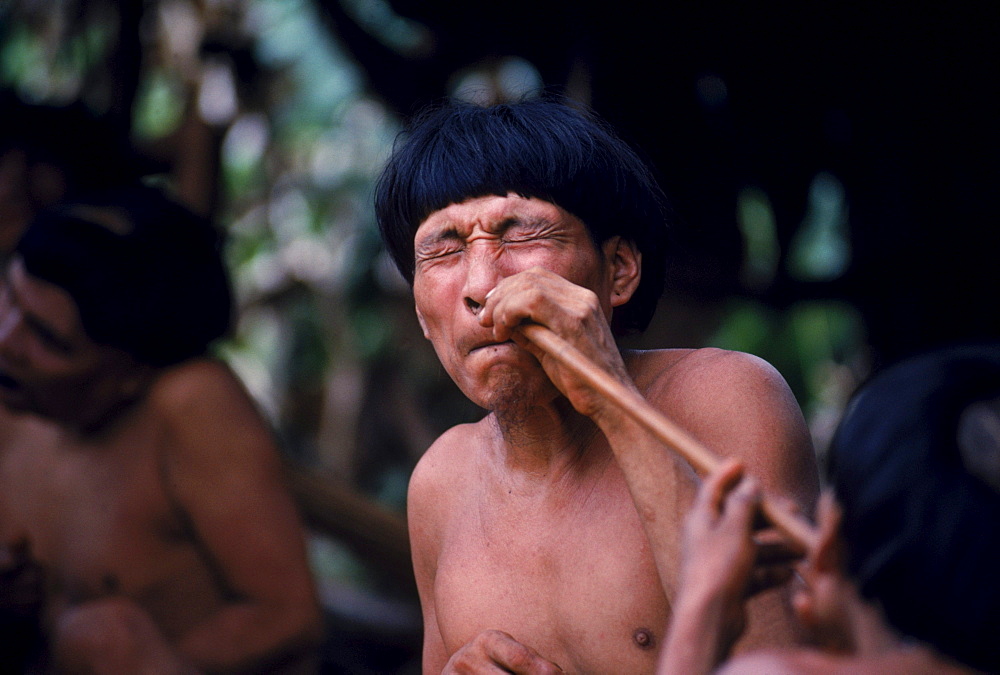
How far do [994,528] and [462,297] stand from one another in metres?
1.19

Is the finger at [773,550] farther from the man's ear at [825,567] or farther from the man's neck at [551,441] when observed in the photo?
the man's neck at [551,441]

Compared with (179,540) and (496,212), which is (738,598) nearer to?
(496,212)

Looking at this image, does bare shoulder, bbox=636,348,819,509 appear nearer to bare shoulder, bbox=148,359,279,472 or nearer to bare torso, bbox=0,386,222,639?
bare shoulder, bbox=148,359,279,472

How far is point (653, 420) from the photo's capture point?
1534 millimetres

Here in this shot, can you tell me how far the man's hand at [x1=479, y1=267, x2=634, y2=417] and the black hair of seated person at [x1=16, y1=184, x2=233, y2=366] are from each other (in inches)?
65.0

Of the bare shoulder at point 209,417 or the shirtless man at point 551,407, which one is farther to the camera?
the bare shoulder at point 209,417

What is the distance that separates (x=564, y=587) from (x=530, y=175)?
900mm

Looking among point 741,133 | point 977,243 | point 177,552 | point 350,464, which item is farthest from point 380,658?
point 977,243

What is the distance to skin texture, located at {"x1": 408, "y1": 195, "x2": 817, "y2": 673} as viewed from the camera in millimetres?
1887

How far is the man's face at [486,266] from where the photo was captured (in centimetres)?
209

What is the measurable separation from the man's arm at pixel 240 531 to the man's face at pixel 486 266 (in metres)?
1.06

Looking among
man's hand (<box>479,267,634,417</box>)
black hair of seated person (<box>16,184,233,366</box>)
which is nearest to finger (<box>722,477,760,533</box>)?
man's hand (<box>479,267,634,417</box>)

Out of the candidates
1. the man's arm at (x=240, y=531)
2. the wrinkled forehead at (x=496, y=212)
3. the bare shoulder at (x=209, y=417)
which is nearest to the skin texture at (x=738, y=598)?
the wrinkled forehead at (x=496, y=212)

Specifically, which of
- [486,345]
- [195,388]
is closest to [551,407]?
[486,345]
